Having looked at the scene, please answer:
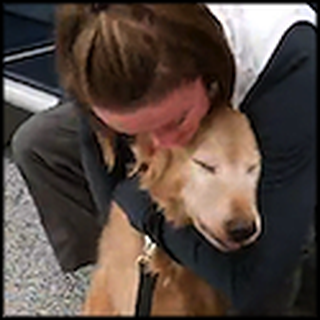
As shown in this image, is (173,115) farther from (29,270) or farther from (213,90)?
(29,270)

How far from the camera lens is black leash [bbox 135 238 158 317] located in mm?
432

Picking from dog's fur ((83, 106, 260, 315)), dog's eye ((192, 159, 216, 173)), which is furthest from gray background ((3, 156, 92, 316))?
dog's eye ((192, 159, 216, 173))

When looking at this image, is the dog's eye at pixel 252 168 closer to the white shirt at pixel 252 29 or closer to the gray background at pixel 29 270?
the white shirt at pixel 252 29

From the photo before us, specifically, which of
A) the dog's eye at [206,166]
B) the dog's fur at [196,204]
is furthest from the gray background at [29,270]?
the dog's eye at [206,166]

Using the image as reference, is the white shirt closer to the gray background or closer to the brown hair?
the brown hair

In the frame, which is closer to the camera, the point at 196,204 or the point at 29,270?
the point at 196,204

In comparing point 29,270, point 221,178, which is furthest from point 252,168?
point 29,270

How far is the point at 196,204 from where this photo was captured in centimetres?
40

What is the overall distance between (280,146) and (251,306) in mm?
92

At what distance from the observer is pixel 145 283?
0.44 m

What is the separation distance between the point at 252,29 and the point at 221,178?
110 mm

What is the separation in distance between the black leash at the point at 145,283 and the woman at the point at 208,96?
13mm

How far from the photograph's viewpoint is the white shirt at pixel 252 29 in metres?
0.42

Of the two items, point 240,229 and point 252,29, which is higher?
point 252,29
